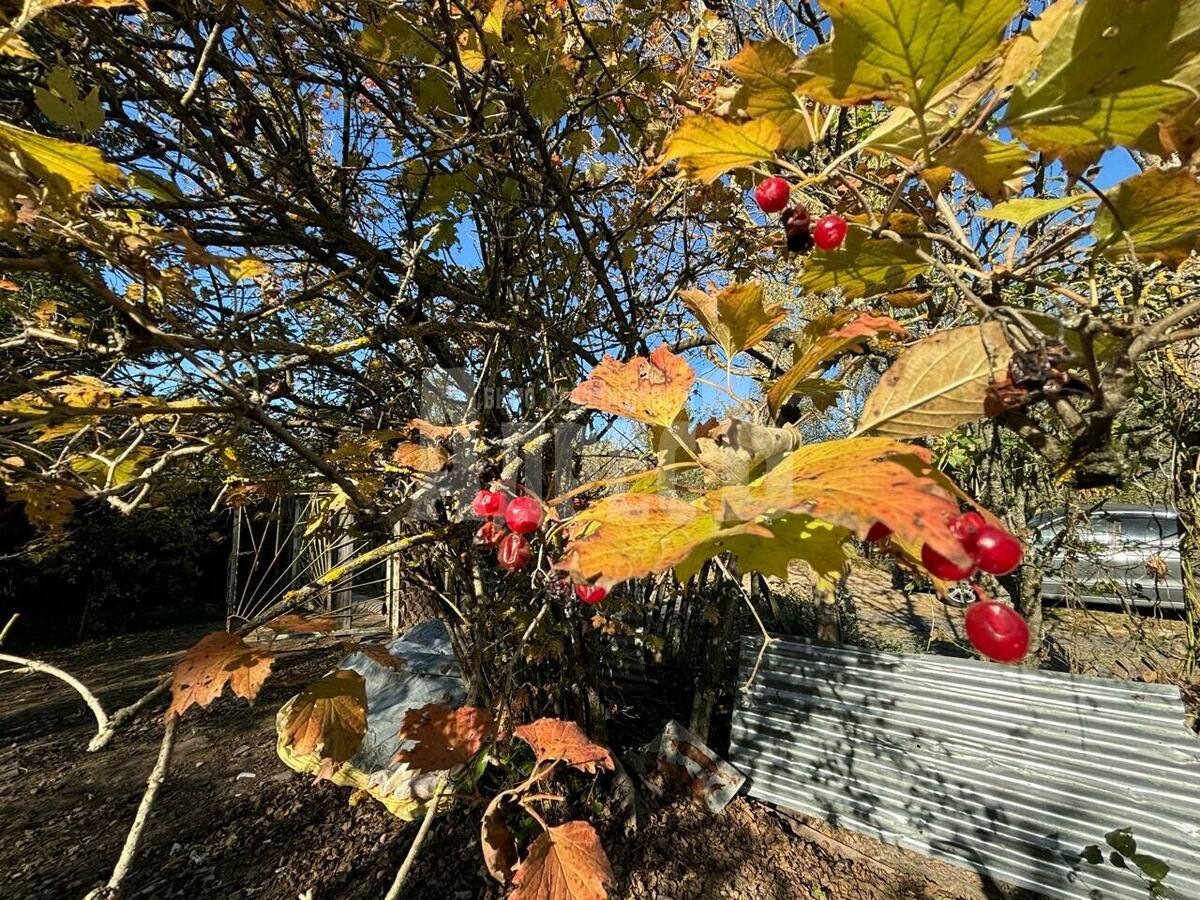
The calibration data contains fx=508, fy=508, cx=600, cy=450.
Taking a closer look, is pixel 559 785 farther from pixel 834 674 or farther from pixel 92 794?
pixel 92 794

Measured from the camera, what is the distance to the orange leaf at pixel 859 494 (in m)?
0.38

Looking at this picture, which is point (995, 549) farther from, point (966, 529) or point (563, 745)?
point (563, 745)

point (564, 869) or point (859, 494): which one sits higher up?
point (859, 494)

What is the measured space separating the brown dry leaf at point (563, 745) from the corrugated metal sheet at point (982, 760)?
2.45 meters

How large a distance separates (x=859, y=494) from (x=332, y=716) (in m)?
1.60

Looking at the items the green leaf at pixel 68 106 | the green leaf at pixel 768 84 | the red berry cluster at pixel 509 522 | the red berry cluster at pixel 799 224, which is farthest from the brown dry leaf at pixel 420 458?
the green leaf at pixel 768 84

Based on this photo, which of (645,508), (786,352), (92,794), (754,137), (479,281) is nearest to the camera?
(645,508)

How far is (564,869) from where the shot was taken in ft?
4.72

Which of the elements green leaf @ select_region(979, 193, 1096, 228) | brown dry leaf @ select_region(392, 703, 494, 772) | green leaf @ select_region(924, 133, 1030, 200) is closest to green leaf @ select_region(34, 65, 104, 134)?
green leaf @ select_region(924, 133, 1030, 200)

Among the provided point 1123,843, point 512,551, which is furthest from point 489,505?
point 1123,843

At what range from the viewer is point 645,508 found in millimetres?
543

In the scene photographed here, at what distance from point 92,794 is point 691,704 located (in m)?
4.60

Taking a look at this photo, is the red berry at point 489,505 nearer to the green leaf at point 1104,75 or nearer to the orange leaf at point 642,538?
the orange leaf at point 642,538

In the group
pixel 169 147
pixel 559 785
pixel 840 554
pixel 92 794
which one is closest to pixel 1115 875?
pixel 559 785
